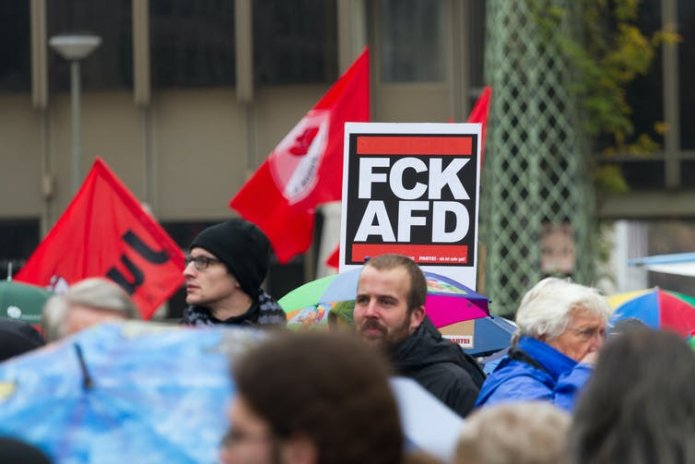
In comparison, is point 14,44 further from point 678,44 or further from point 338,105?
point 338,105

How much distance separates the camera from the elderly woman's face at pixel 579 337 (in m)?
6.34

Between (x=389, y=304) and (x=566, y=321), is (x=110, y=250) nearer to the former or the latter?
(x=389, y=304)

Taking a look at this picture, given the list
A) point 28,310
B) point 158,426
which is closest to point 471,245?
point 28,310

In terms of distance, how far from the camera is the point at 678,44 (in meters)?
24.5

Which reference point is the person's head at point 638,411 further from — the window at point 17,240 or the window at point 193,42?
the window at point 17,240

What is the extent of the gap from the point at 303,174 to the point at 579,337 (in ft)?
21.1

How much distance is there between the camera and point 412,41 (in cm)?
2617

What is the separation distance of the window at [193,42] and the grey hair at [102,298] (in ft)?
71.7

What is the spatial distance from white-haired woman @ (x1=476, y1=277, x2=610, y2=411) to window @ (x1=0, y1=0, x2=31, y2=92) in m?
21.2

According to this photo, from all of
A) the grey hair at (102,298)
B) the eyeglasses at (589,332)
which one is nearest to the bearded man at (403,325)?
the eyeglasses at (589,332)

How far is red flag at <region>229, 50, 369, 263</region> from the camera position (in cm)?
1260

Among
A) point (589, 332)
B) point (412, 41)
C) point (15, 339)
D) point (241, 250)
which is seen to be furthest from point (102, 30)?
point (15, 339)

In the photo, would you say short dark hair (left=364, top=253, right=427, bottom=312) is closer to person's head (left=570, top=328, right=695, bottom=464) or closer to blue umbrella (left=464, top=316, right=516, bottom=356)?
blue umbrella (left=464, top=316, right=516, bottom=356)

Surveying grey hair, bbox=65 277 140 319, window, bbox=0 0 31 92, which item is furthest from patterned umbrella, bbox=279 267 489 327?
window, bbox=0 0 31 92
